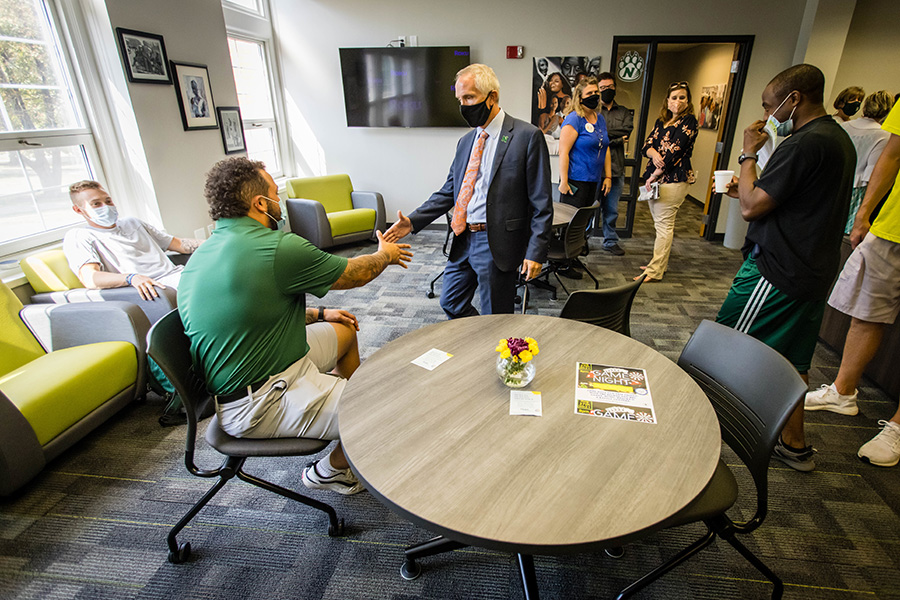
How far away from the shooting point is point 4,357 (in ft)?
7.21

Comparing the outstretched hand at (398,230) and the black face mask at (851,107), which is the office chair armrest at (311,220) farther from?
the black face mask at (851,107)

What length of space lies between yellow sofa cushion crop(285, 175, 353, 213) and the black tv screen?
31.2 inches

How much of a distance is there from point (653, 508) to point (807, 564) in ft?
3.87

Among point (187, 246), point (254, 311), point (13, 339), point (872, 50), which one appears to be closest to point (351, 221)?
point (187, 246)

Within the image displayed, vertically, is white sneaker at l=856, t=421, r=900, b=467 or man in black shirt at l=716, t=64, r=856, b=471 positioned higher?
man in black shirt at l=716, t=64, r=856, b=471

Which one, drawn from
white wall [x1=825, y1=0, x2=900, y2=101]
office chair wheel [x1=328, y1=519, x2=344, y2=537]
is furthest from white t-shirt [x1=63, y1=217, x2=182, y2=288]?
white wall [x1=825, y1=0, x2=900, y2=101]

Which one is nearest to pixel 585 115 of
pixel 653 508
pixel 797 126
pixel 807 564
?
pixel 797 126

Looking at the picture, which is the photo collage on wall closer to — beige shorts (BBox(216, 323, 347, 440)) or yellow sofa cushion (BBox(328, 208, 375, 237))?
yellow sofa cushion (BBox(328, 208, 375, 237))

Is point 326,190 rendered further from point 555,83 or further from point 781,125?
point 781,125

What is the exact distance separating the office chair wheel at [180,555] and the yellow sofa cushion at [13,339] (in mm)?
1360

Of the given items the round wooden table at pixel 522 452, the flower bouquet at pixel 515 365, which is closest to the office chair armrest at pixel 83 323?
the round wooden table at pixel 522 452

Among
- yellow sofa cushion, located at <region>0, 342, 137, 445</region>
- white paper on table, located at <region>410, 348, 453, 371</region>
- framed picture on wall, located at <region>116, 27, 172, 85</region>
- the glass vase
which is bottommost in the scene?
yellow sofa cushion, located at <region>0, 342, 137, 445</region>

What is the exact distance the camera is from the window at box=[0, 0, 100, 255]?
9.24 feet

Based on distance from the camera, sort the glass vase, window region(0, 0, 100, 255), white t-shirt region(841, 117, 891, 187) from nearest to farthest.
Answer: the glass vase → window region(0, 0, 100, 255) → white t-shirt region(841, 117, 891, 187)
